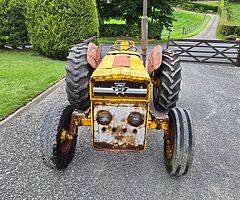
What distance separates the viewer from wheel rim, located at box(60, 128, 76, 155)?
11.5 ft

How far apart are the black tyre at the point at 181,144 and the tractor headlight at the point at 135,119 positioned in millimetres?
446

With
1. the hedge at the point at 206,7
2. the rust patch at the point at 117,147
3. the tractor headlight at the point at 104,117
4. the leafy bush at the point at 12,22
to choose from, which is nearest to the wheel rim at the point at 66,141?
the rust patch at the point at 117,147

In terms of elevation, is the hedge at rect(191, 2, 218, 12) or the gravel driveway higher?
the hedge at rect(191, 2, 218, 12)

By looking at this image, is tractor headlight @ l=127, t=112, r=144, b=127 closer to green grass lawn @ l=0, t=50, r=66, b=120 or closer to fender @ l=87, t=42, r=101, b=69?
fender @ l=87, t=42, r=101, b=69

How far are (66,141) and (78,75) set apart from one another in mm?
1174

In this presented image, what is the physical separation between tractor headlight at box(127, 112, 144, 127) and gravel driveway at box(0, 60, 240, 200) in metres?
0.75

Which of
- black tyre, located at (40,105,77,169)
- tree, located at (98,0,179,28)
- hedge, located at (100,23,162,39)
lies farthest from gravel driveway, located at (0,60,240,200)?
hedge, located at (100,23,162,39)

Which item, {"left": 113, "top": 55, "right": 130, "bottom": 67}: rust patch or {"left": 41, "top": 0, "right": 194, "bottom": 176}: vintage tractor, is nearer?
{"left": 41, "top": 0, "right": 194, "bottom": 176}: vintage tractor

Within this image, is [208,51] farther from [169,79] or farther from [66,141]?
[66,141]

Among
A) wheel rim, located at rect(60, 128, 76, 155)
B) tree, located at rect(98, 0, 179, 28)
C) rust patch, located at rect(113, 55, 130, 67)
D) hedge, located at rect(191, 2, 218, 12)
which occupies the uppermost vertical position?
hedge, located at rect(191, 2, 218, 12)

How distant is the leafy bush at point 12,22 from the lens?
1070cm

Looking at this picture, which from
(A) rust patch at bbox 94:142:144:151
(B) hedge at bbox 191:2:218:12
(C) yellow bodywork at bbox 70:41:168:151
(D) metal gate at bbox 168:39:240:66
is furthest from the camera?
(B) hedge at bbox 191:2:218:12

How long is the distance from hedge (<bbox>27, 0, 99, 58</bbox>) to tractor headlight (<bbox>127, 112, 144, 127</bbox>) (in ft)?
25.3

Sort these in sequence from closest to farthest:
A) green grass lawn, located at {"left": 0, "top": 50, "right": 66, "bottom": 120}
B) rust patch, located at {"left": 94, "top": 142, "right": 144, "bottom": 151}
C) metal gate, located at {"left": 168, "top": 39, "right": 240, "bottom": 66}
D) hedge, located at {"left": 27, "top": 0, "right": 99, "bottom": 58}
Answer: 1. rust patch, located at {"left": 94, "top": 142, "right": 144, "bottom": 151}
2. green grass lawn, located at {"left": 0, "top": 50, "right": 66, "bottom": 120}
3. hedge, located at {"left": 27, "top": 0, "right": 99, "bottom": 58}
4. metal gate, located at {"left": 168, "top": 39, "right": 240, "bottom": 66}
